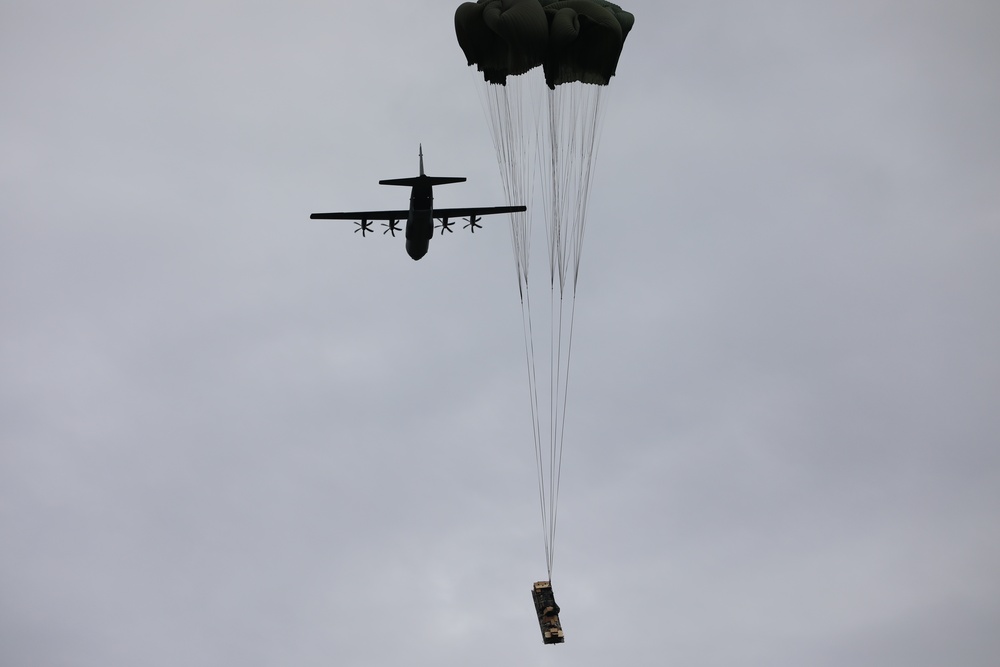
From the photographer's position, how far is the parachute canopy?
1262 inches

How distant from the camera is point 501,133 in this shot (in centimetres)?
3259

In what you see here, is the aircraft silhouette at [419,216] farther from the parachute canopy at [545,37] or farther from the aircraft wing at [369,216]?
the parachute canopy at [545,37]

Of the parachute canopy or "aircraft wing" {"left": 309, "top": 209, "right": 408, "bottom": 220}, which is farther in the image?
"aircraft wing" {"left": 309, "top": 209, "right": 408, "bottom": 220}

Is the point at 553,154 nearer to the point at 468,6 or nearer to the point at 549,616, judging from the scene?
the point at 468,6

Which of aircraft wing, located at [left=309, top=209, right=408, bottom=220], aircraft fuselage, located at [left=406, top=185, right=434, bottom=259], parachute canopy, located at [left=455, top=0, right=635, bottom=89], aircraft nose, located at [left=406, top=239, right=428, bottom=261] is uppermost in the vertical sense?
parachute canopy, located at [left=455, top=0, right=635, bottom=89]

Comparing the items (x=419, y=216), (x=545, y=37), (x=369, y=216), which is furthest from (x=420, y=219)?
(x=545, y=37)

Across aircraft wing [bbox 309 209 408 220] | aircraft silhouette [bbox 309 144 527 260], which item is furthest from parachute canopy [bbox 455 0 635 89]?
aircraft wing [bbox 309 209 408 220]

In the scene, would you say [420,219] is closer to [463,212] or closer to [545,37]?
[463,212]

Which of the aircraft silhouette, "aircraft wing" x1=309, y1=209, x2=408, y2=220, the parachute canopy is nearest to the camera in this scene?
the parachute canopy

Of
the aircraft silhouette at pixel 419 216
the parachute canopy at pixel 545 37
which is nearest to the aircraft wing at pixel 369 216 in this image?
the aircraft silhouette at pixel 419 216

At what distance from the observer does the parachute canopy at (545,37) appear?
32.1 m

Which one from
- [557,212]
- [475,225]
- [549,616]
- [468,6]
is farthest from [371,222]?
[549,616]

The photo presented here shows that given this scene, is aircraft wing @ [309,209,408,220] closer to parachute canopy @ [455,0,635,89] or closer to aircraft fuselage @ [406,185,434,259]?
aircraft fuselage @ [406,185,434,259]

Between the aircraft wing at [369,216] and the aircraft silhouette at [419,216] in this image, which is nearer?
the aircraft silhouette at [419,216]
